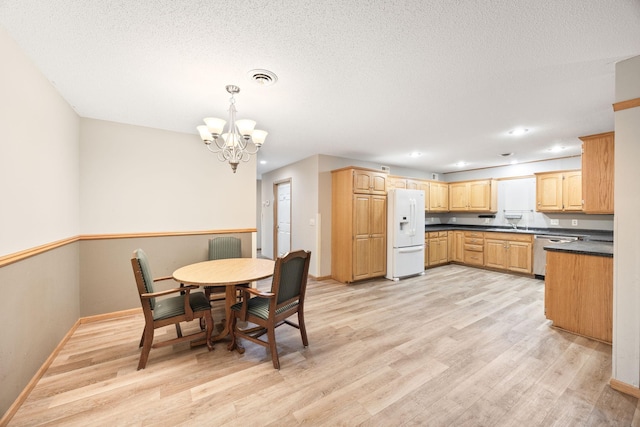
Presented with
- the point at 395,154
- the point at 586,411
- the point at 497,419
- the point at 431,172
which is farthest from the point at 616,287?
the point at 431,172

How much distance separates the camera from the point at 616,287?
1.85 metres

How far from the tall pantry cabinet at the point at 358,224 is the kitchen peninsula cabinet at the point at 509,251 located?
100 inches

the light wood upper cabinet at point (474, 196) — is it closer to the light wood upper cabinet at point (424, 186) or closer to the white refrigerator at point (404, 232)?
the light wood upper cabinet at point (424, 186)

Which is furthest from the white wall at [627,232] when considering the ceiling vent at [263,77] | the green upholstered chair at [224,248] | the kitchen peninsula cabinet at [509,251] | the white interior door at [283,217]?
the white interior door at [283,217]

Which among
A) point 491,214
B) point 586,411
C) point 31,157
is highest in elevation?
point 31,157

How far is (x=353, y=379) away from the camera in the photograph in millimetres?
1948

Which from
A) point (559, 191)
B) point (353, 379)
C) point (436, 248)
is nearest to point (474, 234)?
point (436, 248)

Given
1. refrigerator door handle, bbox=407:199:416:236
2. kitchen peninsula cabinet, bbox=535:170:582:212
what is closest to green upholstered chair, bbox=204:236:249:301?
refrigerator door handle, bbox=407:199:416:236

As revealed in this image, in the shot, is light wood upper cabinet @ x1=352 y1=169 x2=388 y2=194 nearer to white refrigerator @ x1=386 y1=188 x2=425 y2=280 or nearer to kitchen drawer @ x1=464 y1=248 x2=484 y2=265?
white refrigerator @ x1=386 y1=188 x2=425 y2=280

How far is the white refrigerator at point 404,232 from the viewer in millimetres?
4777

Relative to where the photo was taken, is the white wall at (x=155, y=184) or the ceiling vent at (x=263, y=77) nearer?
the ceiling vent at (x=263, y=77)

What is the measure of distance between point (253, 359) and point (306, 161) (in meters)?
3.75

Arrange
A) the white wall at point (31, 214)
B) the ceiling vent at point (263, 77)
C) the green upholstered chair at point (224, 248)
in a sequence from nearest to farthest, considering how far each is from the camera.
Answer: the white wall at point (31, 214) < the ceiling vent at point (263, 77) < the green upholstered chair at point (224, 248)

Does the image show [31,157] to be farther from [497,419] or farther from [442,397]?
[497,419]
